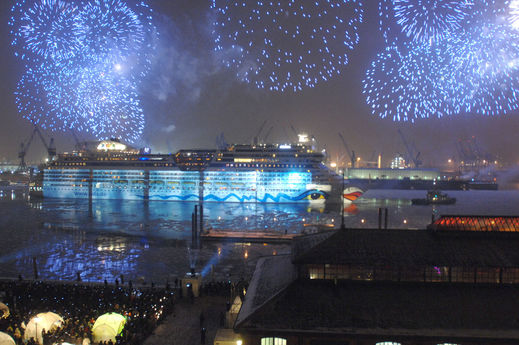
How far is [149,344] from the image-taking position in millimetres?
13188

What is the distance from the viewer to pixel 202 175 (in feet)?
288

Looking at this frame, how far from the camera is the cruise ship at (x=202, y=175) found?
82.7 meters

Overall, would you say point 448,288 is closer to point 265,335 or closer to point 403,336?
A: point 403,336


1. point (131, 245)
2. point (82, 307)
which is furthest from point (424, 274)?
point (131, 245)

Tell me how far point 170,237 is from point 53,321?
2646 centimetres

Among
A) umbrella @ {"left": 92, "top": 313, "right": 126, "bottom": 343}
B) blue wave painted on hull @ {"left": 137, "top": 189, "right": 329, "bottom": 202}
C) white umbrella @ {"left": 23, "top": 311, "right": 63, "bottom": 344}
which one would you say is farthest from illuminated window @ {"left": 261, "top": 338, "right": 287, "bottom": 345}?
blue wave painted on hull @ {"left": 137, "top": 189, "right": 329, "bottom": 202}

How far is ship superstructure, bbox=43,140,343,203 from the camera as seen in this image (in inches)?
3258

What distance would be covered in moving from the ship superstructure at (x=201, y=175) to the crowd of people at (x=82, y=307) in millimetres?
65055

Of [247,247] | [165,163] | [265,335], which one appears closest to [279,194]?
[165,163]

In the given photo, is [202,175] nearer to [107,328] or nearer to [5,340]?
[107,328]

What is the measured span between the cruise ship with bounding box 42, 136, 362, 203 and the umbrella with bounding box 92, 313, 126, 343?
69105mm

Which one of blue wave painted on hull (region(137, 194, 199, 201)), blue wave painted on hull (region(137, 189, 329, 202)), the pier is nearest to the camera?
the pier

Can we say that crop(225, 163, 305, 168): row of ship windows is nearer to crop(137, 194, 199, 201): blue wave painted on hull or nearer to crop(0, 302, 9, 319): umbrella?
crop(137, 194, 199, 201): blue wave painted on hull

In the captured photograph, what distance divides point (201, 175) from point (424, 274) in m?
78.0
